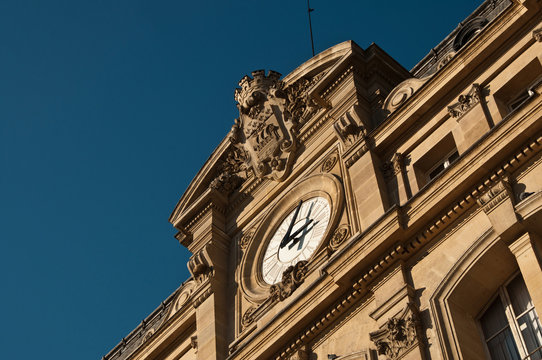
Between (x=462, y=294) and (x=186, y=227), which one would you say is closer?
(x=462, y=294)

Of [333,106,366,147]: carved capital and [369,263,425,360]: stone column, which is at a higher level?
[333,106,366,147]: carved capital

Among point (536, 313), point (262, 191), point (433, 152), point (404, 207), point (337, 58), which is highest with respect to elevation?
point (337, 58)

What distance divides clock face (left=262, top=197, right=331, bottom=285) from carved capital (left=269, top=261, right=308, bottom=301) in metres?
0.58

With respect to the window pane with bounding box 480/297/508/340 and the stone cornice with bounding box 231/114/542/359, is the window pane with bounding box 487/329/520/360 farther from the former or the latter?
the stone cornice with bounding box 231/114/542/359

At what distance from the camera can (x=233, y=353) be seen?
2527 centimetres

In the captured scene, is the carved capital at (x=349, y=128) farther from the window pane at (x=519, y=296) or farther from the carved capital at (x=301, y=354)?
the window pane at (x=519, y=296)

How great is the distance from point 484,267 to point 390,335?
2.35 m

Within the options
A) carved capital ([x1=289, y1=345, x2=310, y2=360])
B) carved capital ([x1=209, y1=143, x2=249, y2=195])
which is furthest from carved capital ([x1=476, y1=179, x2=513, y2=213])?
carved capital ([x1=209, y1=143, x2=249, y2=195])

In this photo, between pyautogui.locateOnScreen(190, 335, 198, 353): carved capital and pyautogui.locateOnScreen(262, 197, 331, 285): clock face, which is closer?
pyautogui.locateOnScreen(262, 197, 331, 285): clock face

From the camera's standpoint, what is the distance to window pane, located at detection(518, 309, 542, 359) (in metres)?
19.7

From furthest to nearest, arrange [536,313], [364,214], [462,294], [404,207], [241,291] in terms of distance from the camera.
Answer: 1. [241,291]
2. [364,214]
3. [404,207]
4. [462,294]
5. [536,313]

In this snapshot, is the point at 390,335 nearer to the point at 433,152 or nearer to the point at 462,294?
the point at 462,294

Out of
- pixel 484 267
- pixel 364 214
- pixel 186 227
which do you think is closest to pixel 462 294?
pixel 484 267

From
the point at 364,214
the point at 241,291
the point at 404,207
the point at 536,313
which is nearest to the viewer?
the point at 536,313
